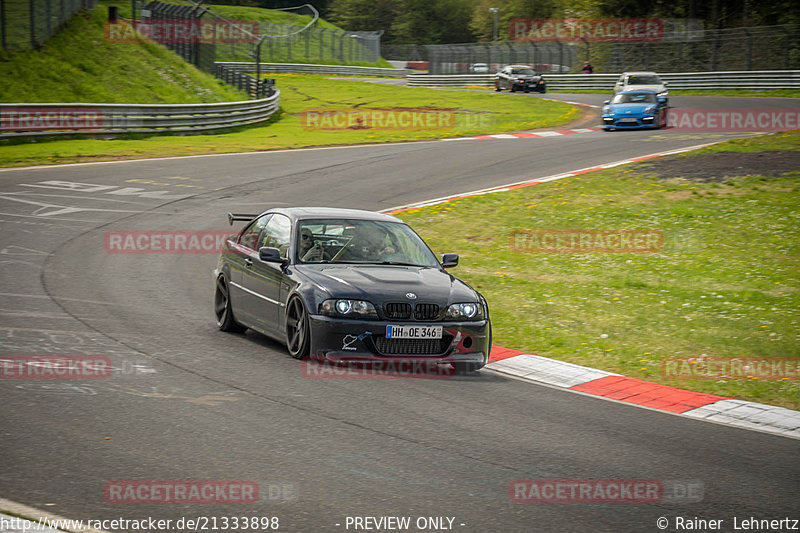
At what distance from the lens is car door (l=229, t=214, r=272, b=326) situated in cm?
1023

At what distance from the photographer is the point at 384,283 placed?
894cm

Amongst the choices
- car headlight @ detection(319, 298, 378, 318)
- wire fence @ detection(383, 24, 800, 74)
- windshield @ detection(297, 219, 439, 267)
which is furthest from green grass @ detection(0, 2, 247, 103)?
car headlight @ detection(319, 298, 378, 318)

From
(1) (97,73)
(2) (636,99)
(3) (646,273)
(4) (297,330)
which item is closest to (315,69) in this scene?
(1) (97,73)

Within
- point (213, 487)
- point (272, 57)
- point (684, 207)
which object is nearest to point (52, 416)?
point (213, 487)

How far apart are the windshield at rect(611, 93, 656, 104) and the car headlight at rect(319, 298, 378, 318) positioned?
26.7 metres

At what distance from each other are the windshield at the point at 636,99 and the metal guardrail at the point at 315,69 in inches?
1793

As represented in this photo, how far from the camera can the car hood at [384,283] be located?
8.73 metres

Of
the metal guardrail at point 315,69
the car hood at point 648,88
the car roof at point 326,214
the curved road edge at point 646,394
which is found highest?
the metal guardrail at point 315,69

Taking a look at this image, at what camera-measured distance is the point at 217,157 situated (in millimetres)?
28531

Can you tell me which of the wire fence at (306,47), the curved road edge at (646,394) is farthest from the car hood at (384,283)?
the wire fence at (306,47)

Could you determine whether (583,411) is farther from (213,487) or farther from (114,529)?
(114,529)

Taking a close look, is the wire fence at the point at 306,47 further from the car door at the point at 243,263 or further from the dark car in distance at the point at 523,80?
the car door at the point at 243,263

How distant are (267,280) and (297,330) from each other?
3.25ft

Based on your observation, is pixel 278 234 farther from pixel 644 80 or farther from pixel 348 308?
pixel 644 80
